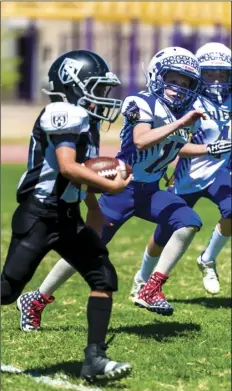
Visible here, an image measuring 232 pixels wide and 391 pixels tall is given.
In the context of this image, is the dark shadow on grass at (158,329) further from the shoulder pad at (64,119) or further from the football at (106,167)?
the shoulder pad at (64,119)

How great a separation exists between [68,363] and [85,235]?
0.77 metres

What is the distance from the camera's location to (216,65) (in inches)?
297

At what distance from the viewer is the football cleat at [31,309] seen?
639cm

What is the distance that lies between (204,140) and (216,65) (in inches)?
22.0

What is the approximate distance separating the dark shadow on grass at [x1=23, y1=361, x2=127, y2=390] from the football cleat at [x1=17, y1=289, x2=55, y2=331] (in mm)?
809

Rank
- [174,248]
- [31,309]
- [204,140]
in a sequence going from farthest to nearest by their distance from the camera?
[204,140], [174,248], [31,309]

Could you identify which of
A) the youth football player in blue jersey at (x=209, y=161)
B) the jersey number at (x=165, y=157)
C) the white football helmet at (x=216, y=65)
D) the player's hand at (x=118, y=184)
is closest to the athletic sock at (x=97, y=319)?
the player's hand at (x=118, y=184)

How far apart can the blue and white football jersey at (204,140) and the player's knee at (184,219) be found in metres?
0.98

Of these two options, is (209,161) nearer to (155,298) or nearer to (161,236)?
(161,236)

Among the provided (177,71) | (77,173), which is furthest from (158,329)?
(77,173)

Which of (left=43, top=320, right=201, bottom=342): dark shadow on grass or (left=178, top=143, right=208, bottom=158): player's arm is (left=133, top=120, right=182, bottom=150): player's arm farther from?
(left=43, top=320, right=201, bottom=342): dark shadow on grass

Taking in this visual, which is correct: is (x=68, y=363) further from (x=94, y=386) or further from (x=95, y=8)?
(x=95, y=8)

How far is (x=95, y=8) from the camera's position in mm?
30688

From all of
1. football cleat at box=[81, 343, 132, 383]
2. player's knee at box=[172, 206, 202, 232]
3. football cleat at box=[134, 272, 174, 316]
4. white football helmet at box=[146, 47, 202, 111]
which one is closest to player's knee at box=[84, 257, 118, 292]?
football cleat at box=[81, 343, 132, 383]
